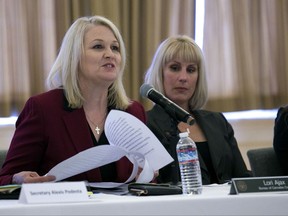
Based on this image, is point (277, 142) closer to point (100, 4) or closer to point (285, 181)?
point (285, 181)

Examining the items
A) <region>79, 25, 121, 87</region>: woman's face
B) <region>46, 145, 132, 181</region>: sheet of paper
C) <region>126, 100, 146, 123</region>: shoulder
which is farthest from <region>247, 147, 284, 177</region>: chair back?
<region>46, 145, 132, 181</region>: sheet of paper

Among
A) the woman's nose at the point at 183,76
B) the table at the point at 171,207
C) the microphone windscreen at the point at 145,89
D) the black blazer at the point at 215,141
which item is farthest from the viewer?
the woman's nose at the point at 183,76

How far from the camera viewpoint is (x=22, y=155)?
2.39 meters

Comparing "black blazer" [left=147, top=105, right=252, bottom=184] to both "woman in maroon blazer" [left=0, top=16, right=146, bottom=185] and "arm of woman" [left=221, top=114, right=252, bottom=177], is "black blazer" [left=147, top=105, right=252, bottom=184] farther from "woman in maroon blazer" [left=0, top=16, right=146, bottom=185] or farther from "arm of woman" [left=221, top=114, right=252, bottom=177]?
"woman in maroon blazer" [left=0, top=16, right=146, bottom=185]

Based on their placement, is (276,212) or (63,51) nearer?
(276,212)

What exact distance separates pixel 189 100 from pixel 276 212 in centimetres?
221

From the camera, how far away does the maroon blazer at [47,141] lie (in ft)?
7.86

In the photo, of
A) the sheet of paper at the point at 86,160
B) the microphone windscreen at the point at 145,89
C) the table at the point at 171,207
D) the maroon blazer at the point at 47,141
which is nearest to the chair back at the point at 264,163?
the maroon blazer at the point at 47,141

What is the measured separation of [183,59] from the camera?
11.2 feet

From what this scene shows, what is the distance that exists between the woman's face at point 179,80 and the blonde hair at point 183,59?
0.09 ft

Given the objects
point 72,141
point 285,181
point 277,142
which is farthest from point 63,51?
point 285,181

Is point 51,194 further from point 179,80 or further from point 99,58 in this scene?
point 179,80

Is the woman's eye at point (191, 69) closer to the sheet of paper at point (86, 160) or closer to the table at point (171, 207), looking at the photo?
the sheet of paper at point (86, 160)

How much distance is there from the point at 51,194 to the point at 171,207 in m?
0.26
